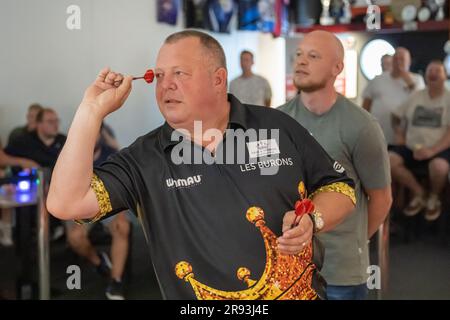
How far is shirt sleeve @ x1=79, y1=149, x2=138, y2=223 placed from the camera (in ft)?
4.15

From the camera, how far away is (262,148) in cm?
141

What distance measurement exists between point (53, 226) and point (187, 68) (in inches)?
71.3

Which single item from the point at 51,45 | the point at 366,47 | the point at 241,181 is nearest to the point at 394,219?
the point at 366,47

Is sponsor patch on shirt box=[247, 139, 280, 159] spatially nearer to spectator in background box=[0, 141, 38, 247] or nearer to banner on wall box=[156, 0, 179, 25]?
banner on wall box=[156, 0, 179, 25]

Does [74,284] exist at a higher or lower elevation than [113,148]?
lower

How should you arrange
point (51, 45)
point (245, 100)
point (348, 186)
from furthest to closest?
point (51, 45) < point (245, 100) < point (348, 186)

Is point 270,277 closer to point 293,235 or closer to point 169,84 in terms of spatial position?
point 293,235

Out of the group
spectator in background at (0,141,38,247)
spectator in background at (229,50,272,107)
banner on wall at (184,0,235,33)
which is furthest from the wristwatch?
spectator in background at (0,141,38,247)

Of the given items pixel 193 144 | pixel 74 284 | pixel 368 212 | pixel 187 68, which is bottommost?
pixel 74 284

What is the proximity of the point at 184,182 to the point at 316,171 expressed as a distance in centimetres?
31

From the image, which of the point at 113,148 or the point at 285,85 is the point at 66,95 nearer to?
the point at 113,148

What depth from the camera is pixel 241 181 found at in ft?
4.46

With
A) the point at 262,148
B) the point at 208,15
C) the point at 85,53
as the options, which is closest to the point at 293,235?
the point at 262,148

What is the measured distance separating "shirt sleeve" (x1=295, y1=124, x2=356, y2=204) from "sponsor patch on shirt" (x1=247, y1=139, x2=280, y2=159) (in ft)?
0.19
